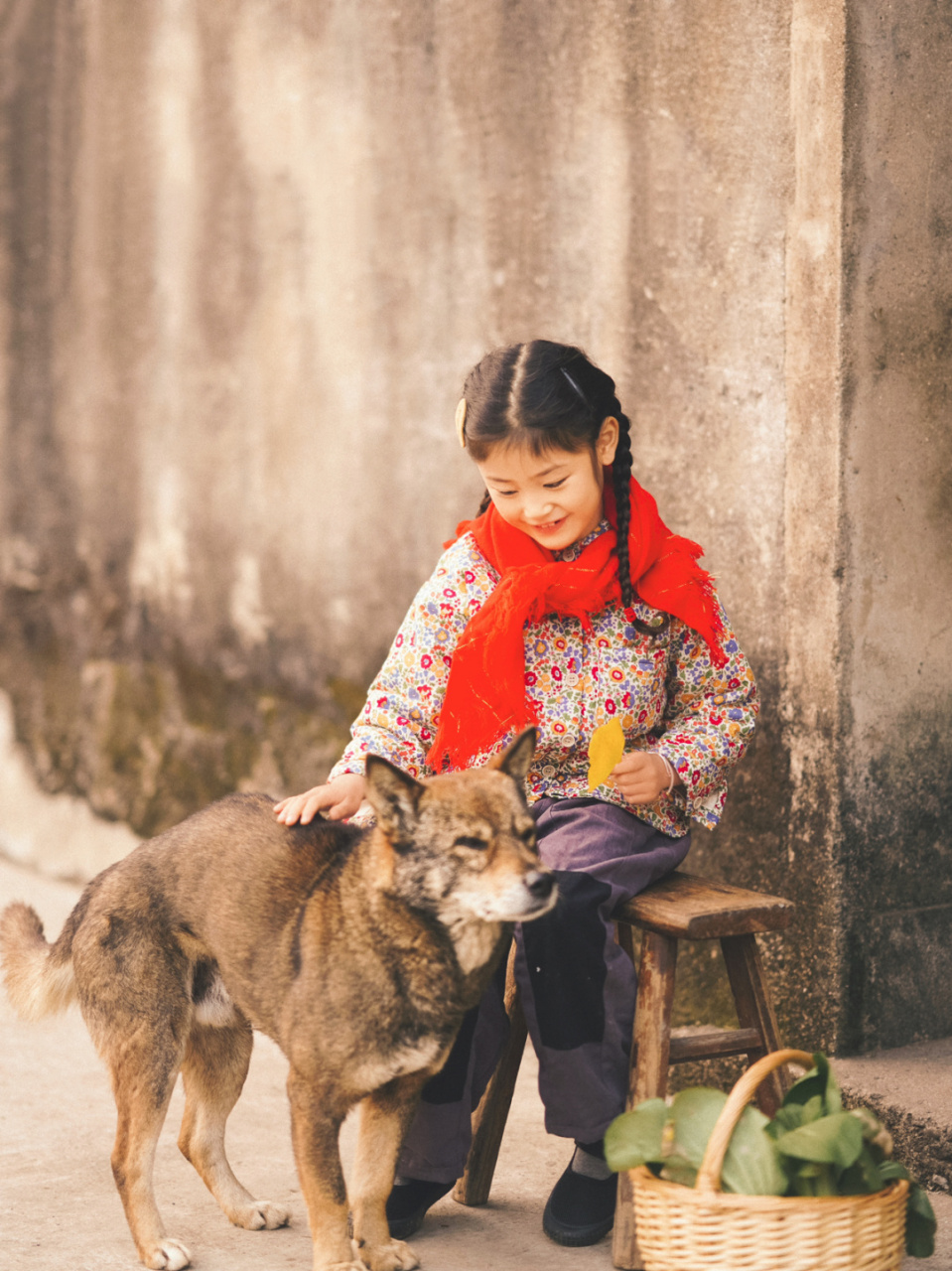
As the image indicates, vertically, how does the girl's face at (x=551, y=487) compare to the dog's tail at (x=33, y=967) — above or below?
above

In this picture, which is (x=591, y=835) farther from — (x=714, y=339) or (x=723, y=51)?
(x=723, y=51)

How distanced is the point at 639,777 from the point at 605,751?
11 cm

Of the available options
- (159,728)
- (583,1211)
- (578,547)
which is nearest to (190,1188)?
(583,1211)

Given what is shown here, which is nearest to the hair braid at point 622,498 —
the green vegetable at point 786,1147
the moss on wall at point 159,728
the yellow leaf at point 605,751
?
the yellow leaf at point 605,751

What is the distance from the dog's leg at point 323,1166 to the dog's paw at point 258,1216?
Result: 0.41 meters

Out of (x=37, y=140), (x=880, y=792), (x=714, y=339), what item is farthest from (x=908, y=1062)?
(x=37, y=140)

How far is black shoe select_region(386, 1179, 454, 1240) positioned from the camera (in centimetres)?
288

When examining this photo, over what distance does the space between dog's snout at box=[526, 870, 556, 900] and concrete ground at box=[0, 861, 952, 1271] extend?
2.99 ft

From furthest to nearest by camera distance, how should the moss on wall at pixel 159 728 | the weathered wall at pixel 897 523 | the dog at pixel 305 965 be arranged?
the moss on wall at pixel 159 728 → the weathered wall at pixel 897 523 → the dog at pixel 305 965

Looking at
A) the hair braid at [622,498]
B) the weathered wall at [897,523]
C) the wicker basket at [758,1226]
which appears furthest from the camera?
the weathered wall at [897,523]

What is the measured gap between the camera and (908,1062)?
3.35 meters

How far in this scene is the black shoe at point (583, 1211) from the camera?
9.30 ft

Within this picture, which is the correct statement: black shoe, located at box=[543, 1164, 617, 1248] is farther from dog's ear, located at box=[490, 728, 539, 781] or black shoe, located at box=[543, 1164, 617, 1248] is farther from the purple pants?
dog's ear, located at box=[490, 728, 539, 781]

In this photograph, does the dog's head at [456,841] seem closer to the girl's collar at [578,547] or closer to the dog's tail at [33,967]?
the girl's collar at [578,547]
